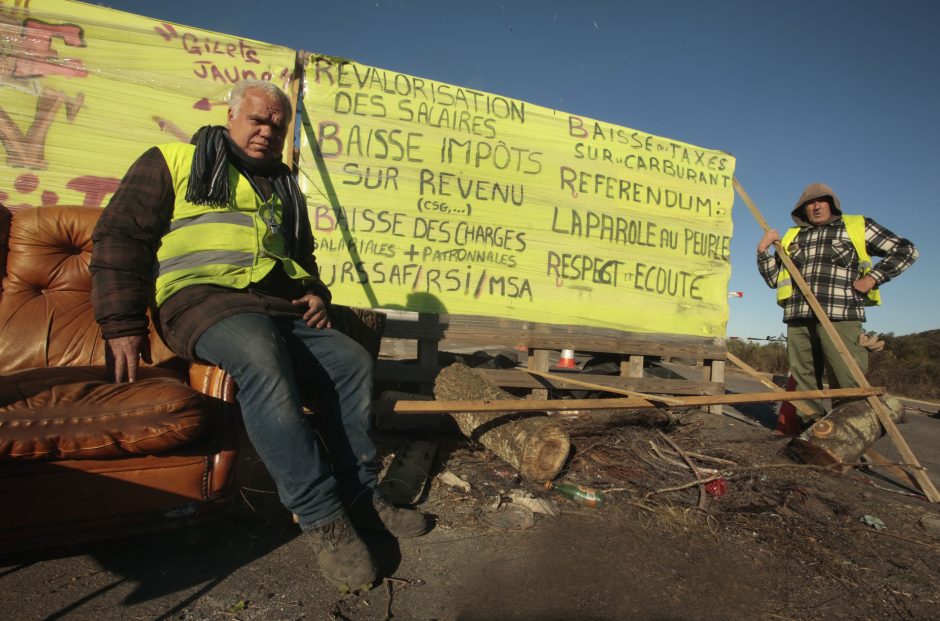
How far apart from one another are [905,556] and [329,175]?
4.00 m

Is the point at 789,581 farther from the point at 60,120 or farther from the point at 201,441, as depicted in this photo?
the point at 60,120

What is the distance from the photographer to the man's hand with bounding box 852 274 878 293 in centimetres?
389

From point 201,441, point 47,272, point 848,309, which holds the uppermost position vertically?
point 848,309

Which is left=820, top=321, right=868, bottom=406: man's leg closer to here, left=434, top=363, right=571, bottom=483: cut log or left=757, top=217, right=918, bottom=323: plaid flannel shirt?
left=757, top=217, right=918, bottom=323: plaid flannel shirt

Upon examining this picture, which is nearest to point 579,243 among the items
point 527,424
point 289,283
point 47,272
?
point 527,424

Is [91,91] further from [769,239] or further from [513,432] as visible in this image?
[769,239]

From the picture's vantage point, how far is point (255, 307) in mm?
1989

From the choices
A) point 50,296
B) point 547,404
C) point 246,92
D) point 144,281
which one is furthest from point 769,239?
point 50,296

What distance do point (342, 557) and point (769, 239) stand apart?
4193mm

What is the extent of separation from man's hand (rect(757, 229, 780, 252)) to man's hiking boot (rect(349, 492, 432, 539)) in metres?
3.78

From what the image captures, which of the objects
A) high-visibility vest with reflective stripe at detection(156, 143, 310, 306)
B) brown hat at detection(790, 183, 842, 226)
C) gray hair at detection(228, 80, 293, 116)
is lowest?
high-visibility vest with reflective stripe at detection(156, 143, 310, 306)

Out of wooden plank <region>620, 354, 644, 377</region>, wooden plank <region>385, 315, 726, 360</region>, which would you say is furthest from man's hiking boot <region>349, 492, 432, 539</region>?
wooden plank <region>620, 354, 644, 377</region>

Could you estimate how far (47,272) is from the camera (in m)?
2.42

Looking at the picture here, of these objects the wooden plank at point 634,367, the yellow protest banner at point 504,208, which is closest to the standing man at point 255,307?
the yellow protest banner at point 504,208
